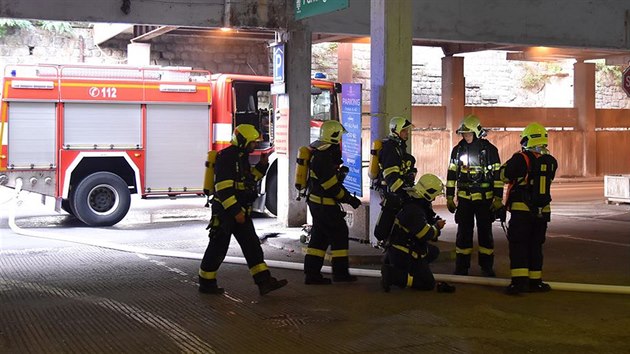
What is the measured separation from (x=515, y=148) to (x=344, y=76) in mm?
5279

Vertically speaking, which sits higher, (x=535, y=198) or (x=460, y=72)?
(x=460, y=72)

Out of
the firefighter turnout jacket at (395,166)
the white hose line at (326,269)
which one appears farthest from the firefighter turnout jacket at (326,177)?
the white hose line at (326,269)

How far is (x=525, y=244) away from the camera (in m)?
8.18

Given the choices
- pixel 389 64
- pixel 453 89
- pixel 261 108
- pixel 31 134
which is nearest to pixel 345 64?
pixel 453 89

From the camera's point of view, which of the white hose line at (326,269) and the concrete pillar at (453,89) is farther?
the concrete pillar at (453,89)

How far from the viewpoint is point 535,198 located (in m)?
8.08

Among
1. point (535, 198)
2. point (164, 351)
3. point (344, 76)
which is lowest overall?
point (164, 351)

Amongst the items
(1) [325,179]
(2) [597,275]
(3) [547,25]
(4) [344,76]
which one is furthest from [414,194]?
(4) [344,76]

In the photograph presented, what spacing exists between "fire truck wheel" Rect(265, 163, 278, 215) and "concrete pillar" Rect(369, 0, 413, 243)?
175 inches

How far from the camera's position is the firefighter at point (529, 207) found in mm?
8125

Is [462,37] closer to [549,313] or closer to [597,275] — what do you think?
[597,275]

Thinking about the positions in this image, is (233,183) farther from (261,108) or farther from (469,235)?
(261,108)

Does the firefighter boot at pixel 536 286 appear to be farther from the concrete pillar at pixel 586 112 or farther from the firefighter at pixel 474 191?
the concrete pillar at pixel 586 112

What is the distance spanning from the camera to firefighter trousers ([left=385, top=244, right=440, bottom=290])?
819cm
